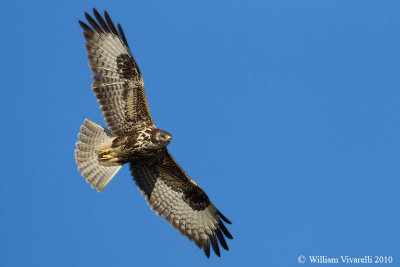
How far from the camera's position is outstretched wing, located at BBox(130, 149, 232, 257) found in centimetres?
1190

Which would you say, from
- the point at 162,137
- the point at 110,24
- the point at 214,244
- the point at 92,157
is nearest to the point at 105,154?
the point at 92,157

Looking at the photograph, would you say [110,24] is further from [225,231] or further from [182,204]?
[225,231]

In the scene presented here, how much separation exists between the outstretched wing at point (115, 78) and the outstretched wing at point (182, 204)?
1091 mm

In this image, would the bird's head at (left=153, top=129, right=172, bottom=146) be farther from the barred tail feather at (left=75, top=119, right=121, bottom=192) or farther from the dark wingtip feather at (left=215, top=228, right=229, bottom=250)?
the dark wingtip feather at (left=215, top=228, right=229, bottom=250)

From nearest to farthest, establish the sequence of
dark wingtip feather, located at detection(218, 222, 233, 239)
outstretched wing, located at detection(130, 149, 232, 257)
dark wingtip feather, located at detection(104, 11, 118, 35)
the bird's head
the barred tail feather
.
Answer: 1. the bird's head
2. dark wingtip feather, located at detection(104, 11, 118, 35)
3. the barred tail feather
4. outstretched wing, located at detection(130, 149, 232, 257)
5. dark wingtip feather, located at detection(218, 222, 233, 239)

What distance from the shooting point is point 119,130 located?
11.4m

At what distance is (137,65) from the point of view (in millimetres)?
11320

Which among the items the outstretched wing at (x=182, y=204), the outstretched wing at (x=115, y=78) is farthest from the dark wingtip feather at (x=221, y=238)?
the outstretched wing at (x=115, y=78)

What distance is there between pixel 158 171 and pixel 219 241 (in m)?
2.02

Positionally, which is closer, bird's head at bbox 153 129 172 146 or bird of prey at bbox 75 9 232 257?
bird's head at bbox 153 129 172 146

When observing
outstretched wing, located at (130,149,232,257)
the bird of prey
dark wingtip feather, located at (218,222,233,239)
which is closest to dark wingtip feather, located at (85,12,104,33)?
the bird of prey

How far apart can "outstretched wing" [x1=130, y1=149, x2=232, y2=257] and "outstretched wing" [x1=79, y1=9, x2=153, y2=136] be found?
1091 millimetres

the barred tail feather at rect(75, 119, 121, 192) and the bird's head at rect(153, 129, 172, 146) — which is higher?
the bird's head at rect(153, 129, 172, 146)

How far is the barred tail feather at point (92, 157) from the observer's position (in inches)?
454
